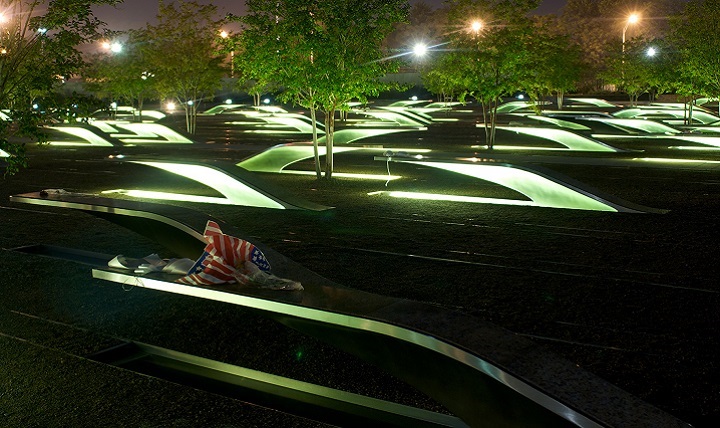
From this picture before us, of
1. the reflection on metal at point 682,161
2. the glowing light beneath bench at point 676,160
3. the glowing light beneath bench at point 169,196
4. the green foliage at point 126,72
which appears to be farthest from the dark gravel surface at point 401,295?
the green foliage at point 126,72

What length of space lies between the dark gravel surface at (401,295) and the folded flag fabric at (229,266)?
643 millimetres

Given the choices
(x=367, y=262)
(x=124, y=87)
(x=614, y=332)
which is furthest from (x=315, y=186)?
(x=124, y=87)

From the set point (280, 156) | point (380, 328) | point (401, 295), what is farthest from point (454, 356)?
point (280, 156)

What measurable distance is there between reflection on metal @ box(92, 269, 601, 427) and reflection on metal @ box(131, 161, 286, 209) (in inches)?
315

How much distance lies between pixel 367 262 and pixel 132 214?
3.30 m

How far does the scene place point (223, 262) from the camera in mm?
7230

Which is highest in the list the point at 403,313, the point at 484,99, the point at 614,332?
the point at 484,99

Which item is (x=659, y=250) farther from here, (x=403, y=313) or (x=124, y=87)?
(x=124, y=87)

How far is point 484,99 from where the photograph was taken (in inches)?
1109

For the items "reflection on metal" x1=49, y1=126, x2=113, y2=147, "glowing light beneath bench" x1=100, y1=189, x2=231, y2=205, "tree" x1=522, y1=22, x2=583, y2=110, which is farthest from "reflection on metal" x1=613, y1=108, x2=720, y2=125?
Result: "glowing light beneath bench" x1=100, y1=189, x2=231, y2=205

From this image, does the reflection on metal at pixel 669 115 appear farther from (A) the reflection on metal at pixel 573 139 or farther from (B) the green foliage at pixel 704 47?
(A) the reflection on metal at pixel 573 139

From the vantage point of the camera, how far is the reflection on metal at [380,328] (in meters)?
4.51

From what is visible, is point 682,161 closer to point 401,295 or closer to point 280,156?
point 280,156

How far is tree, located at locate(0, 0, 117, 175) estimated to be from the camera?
10711 millimetres
